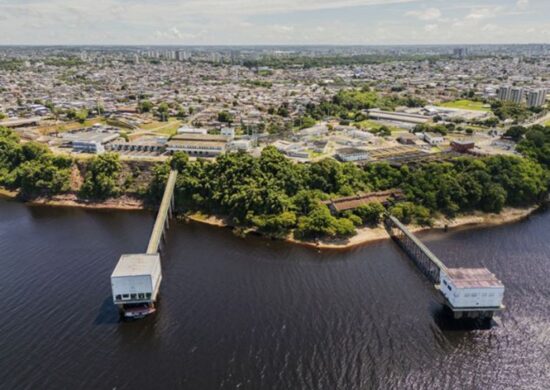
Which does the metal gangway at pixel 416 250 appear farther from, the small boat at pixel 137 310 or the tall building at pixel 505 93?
the tall building at pixel 505 93

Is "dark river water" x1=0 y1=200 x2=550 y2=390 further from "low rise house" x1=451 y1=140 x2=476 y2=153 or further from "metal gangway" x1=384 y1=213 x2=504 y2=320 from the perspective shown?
"low rise house" x1=451 y1=140 x2=476 y2=153

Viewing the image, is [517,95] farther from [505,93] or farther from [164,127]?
[164,127]

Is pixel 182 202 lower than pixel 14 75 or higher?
lower

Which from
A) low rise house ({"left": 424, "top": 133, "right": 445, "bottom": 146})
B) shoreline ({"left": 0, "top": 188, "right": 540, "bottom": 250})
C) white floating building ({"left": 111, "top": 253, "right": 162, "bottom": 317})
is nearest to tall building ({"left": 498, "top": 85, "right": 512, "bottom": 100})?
low rise house ({"left": 424, "top": 133, "right": 445, "bottom": 146})

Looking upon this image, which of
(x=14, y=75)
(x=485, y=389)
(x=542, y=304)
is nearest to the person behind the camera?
(x=485, y=389)

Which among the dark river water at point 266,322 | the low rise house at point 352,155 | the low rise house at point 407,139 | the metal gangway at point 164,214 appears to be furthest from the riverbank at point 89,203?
the low rise house at point 407,139

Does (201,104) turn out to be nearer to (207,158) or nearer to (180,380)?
(207,158)

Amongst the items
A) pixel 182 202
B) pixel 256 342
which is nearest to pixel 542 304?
pixel 256 342
